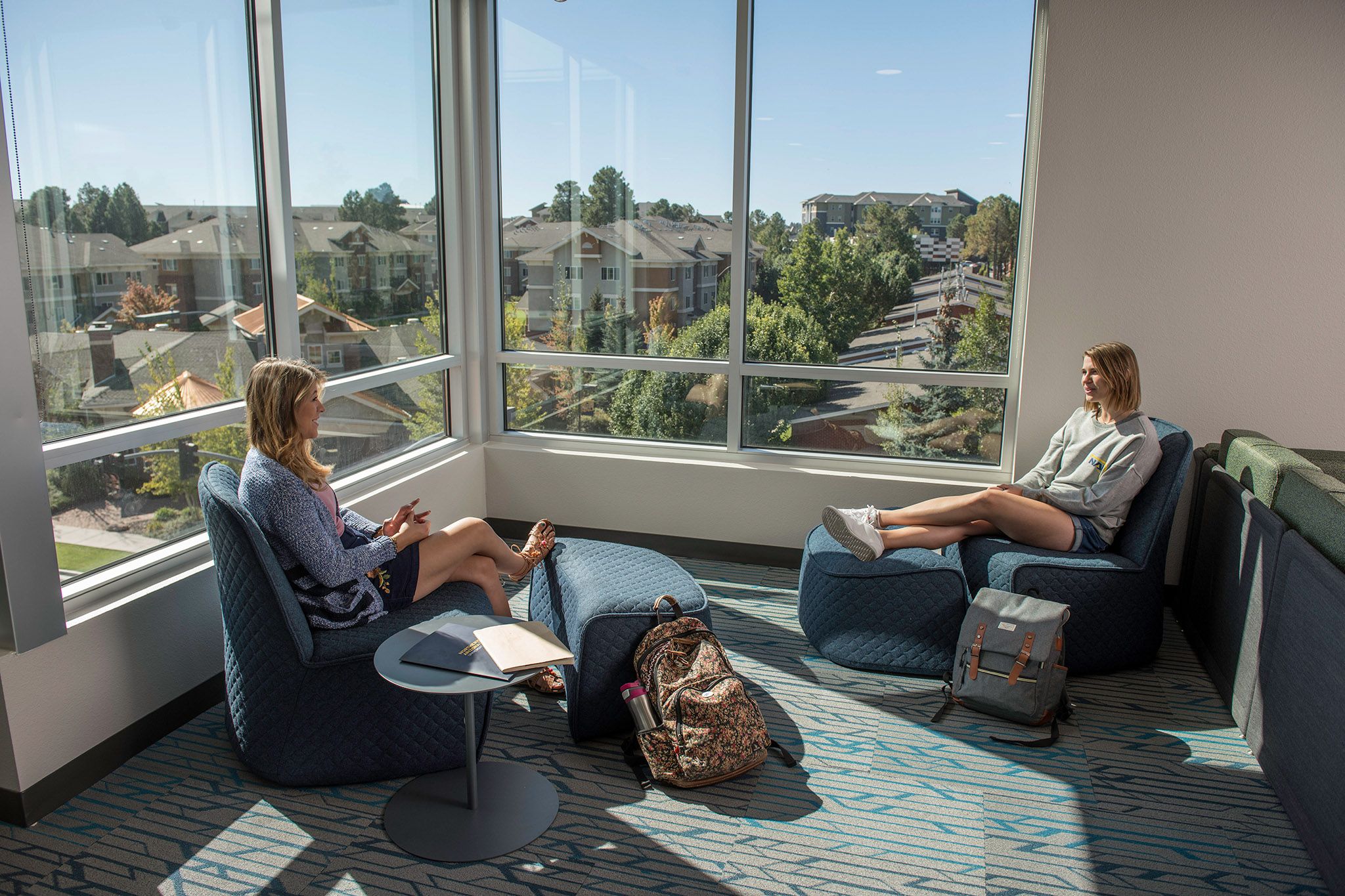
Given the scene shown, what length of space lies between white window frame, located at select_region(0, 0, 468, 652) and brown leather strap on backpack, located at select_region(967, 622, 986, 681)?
2775 mm

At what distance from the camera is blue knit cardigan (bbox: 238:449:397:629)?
2932mm

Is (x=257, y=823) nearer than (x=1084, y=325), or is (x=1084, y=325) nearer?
(x=257, y=823)

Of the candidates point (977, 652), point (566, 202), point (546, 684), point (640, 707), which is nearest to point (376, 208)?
point (566, 202)

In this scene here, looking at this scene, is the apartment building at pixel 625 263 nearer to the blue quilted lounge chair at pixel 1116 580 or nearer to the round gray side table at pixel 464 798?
the blue quilted lounge chair at pixel 1116 580

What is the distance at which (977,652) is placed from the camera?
3490mm

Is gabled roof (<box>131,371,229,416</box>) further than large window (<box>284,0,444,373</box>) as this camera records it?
No

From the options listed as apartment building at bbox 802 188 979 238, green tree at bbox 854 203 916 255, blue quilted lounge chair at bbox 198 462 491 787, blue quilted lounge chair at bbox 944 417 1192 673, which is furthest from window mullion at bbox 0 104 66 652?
green tree at bbox 854 203 916 255

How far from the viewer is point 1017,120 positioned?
4512mm

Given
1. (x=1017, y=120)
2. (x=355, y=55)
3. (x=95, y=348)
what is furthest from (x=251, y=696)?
(x=1017, y=120)

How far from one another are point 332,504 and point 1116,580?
9.58 feet

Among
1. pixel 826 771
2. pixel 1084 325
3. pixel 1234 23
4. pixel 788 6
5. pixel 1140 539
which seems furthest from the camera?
pixel 788 6

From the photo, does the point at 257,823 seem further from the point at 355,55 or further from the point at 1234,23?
the point at 1234,23

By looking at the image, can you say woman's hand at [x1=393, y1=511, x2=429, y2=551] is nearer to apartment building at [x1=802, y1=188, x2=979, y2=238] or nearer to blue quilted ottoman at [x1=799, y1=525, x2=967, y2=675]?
blue quilted ottoman at [x1=799, y1=525, x2=967, y2=675]

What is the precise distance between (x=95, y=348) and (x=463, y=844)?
76.5 inches
